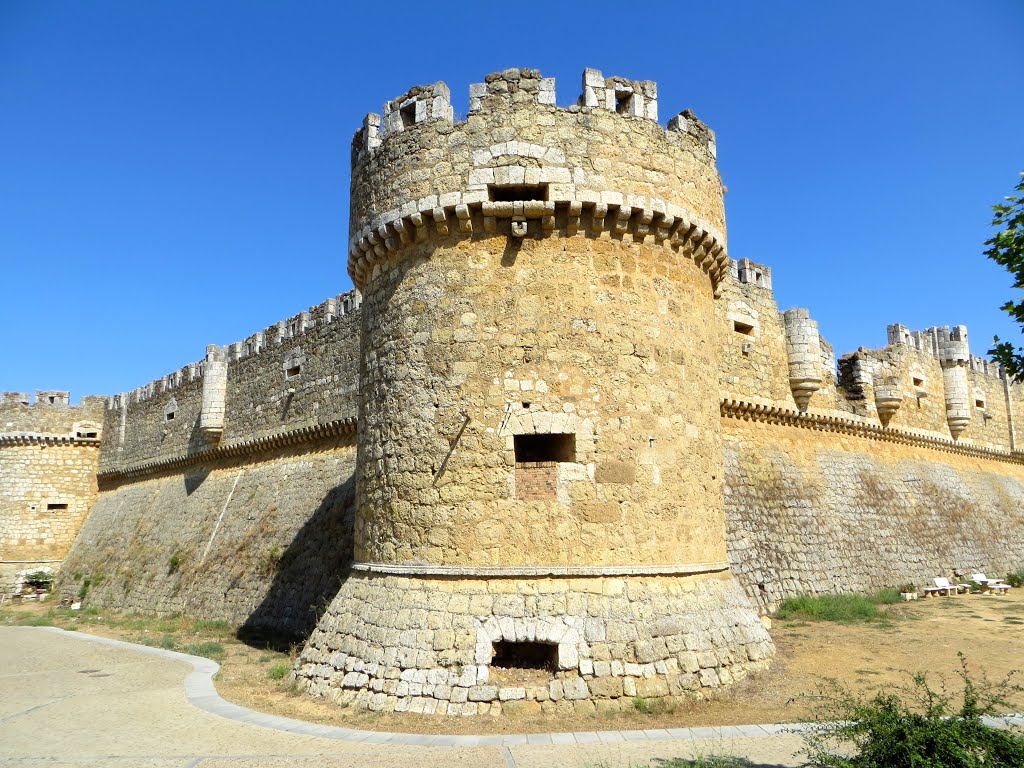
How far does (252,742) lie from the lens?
663 cm

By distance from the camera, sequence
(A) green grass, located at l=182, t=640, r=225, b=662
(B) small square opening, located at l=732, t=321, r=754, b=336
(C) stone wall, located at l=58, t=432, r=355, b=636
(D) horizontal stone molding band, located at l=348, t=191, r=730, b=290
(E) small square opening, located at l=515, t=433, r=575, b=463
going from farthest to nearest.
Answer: (B) small square opening, located at l=732, t=321, r=754, b=336, (C) stone wall, located at l=58, t=432, r=355, b=636, (A) green grass, located at l=182, t=640, r=225, b=662, (D) horizontal stone molding band, located at l=348, t=191, r=730, b=290, (E) small square opening, located at l=515, t=433, r=575, b=463

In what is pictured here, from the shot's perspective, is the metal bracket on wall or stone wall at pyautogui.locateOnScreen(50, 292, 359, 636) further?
stone wall at pyautogui.locateOnScreen(50, 292, 359, 636)

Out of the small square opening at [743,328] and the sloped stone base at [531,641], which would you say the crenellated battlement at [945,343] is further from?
the sloped stone base at [531,641]

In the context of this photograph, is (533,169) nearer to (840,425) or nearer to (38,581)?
(840,425)

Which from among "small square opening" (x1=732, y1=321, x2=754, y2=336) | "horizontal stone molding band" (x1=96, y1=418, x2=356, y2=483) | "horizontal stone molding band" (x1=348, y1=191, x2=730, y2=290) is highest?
"small square opening" (x1=732, y1=321, x2=754, y2=336)

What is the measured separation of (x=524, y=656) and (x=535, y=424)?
2489 mm

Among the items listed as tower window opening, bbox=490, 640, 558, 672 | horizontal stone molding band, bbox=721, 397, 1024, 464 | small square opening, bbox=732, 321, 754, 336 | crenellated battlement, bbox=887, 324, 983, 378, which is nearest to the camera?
tower window opening, bbox=490, 640, 558, 672

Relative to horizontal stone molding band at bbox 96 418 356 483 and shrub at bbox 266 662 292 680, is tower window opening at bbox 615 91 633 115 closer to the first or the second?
shrub at bbox 266 662 292 680

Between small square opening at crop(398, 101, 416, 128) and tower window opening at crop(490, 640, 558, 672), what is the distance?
20.9ft

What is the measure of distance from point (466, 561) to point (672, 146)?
18.7 feet

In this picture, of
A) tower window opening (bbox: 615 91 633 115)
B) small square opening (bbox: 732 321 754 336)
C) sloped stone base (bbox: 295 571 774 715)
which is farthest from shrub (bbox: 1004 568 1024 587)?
tower window opening (bbox: 615 91 633 115)

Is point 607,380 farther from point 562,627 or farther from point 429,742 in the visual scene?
point 429,742

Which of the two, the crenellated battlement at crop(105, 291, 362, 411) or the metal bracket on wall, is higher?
the crenellated battlement at crop(105, 291, 362, 411)

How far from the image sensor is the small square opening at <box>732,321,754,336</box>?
1652 cm
